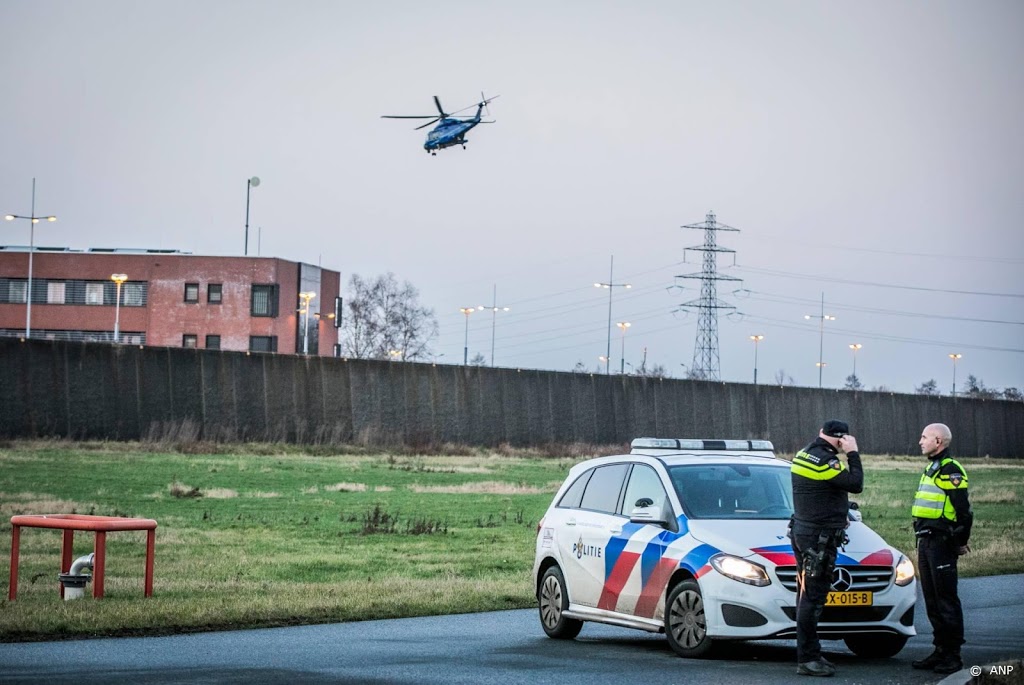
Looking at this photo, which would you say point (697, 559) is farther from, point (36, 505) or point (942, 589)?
point (36, 505)

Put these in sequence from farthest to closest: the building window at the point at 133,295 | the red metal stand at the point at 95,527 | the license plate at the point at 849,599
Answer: the building window at the point at 133,295
the red metal stand at the point at 95,527
the license plate at the point at 849,599

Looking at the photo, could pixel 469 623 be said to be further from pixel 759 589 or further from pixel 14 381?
pixel 14 381

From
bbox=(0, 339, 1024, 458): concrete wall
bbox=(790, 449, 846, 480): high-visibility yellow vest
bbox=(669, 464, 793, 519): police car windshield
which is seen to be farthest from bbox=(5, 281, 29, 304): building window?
bbox=(790, 449, 846, 480): high-visibility yellow vest

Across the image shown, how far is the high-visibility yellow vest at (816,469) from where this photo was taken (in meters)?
11.6

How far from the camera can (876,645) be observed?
513 inches

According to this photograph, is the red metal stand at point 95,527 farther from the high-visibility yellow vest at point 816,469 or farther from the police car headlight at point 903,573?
the police car headlight at point 903,573

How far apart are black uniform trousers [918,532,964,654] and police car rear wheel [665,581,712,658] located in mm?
1725

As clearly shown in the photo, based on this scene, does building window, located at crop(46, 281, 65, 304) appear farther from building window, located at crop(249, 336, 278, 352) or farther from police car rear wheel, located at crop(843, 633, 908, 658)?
police car rear wheel, located at crop(843, 633, 908, 658)

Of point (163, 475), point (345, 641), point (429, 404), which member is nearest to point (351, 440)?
point (429, 404)

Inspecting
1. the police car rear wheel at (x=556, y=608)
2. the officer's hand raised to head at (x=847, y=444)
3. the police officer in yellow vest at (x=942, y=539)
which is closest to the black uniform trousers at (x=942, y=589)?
the police officer in yellow vest at (x=942, y=539)

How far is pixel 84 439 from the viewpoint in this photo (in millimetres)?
52812

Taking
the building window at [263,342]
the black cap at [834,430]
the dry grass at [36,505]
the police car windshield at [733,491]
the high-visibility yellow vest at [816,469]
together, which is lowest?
the dry grass at [36,505]

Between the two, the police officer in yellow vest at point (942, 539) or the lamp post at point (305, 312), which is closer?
the police officer in yellow vest at point (942, 539)

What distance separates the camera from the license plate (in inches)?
483
